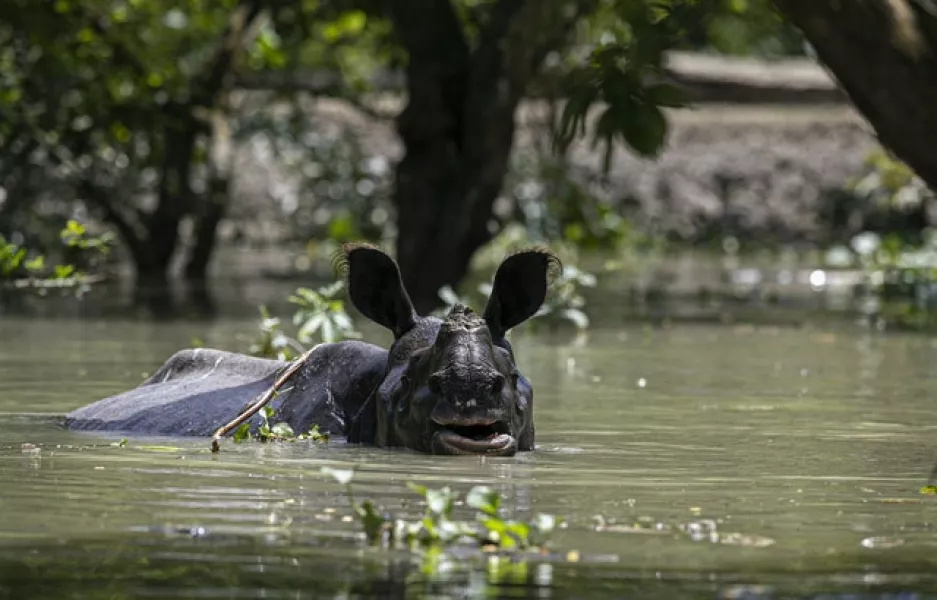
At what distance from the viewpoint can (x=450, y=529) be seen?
6520mm

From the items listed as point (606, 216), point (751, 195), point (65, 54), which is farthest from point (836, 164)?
point (65, 54)

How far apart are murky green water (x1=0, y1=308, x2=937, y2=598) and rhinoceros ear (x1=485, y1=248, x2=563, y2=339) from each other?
0.56 m

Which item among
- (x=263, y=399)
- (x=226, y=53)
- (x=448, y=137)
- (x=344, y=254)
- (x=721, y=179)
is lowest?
(x=263, y=399)

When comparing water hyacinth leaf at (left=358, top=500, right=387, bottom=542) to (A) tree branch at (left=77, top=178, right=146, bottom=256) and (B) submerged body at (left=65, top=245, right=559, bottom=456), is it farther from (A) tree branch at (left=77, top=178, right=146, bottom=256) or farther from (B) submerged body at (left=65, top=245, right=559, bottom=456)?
(A) tree branch at (left=77, top=178, right=146, bottom=256)

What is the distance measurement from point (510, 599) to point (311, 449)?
358 cm

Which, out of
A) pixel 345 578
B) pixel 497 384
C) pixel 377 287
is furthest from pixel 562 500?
pixel 377 287

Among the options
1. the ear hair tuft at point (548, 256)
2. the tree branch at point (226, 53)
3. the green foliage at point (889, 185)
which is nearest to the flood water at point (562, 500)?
the ear hair tuft at point (548, 256)

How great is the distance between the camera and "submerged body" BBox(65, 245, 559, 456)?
8906 mm

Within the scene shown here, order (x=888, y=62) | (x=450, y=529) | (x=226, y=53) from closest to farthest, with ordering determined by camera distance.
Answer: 1. (x=888, y=62)
2. (x=450, y=529)
3. (x=226, y=53)

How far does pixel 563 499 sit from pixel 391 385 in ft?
6.06

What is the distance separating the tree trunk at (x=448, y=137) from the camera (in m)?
18.4

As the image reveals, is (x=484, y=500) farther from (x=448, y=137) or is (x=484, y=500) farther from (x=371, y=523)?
(x=448, y=137)

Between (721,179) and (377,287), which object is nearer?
(377,287)

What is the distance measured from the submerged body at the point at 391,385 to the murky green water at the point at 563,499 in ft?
0.62
